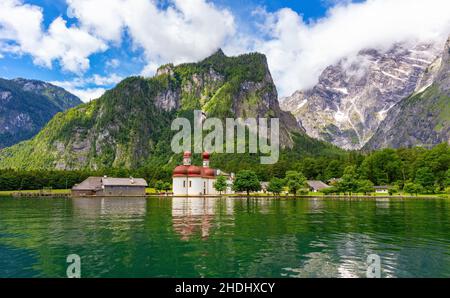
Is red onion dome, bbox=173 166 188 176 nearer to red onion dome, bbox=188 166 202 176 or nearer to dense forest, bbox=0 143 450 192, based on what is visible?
red onion dome, bbox=188 166 202 176

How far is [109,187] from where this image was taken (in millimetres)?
162000

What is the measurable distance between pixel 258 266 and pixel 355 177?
12908 cm

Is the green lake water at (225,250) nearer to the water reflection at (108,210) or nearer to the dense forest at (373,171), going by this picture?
the water reflection at (108,210)

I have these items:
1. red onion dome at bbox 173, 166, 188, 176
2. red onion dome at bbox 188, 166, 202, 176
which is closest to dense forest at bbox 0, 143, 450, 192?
red onion dome at bbox 173, 166, 188, 176

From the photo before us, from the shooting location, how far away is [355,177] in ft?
473

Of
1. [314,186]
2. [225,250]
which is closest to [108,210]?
[225,250]

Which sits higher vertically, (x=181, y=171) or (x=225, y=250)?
(x=181, y=171)

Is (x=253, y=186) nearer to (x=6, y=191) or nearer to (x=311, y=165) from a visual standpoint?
(x=311, y=165)

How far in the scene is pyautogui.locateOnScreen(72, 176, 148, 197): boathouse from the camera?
520ft

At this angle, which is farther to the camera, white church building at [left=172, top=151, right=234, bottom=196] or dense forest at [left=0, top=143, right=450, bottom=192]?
white church building at [left=172, top=151, right=234, bottom=196]

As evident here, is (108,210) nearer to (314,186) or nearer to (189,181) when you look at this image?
(189,181)

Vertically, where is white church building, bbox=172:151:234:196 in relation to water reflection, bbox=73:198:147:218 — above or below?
above
